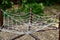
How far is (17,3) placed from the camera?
11031mm

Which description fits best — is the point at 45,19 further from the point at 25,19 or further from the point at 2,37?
the point at 2,37

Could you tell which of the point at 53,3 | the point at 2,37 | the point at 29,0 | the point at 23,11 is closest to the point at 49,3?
the point at 53,3

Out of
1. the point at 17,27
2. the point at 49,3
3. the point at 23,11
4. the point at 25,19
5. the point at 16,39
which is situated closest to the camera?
the point at 16,39

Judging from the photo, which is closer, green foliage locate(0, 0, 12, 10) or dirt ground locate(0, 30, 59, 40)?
dirt ground locate(0, 30, 59, 40)

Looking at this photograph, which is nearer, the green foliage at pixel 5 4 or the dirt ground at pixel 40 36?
the dirt ground at pixel 40 36

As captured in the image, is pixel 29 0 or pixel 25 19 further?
pixel 29 0

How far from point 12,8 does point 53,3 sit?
2459 millimetres

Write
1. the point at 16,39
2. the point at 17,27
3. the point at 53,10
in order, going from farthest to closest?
the point at 53,10 → the point at 17,27 → the point at 16,39

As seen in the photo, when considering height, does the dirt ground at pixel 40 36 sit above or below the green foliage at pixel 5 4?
below

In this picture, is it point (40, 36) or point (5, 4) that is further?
point (5, 4)

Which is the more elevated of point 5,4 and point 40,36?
point 5,4

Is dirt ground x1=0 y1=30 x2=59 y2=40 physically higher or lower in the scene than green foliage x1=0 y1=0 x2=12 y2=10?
lower

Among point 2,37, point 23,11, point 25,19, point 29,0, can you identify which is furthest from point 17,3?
point 2,37

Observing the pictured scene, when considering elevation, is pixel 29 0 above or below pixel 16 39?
above
